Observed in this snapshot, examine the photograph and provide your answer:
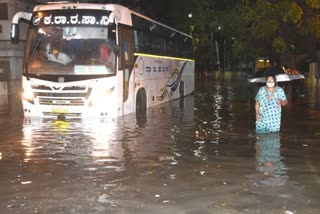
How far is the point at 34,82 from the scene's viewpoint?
1576 cm

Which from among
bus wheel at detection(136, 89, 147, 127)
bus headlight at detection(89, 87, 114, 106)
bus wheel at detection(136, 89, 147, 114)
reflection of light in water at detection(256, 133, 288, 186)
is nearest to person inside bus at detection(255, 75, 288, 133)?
reflection of light in water at detection(256, 133, 288, 186)

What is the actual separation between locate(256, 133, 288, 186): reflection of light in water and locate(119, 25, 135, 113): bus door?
17.1 feet

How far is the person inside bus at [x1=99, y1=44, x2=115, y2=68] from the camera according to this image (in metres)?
15.6

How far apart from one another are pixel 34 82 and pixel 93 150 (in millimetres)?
5517

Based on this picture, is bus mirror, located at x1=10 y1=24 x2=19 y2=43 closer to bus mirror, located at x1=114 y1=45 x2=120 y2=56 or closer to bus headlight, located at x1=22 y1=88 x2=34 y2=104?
bus headlight, located at x1=22 y1=88 x2=34 y2=104

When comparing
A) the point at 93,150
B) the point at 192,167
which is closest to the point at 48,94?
the point at 93,150

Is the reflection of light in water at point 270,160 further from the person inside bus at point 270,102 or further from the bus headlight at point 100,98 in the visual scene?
the bus headlight at point 100,98

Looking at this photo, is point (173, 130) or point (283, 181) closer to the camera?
point (283, 181)

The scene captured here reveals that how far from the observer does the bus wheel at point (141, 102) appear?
18731 millimetres

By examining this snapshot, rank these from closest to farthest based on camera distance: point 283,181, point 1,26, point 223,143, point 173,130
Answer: point 283,181, point 223,143, point 173,130, point 1,26

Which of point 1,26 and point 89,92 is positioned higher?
point 1,26

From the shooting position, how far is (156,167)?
9195 millimetres

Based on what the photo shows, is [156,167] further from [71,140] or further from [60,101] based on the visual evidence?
[60,101]

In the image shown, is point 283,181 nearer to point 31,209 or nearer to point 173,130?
point 31,209
